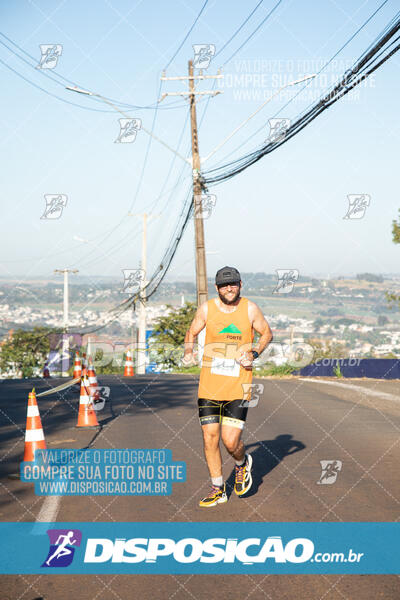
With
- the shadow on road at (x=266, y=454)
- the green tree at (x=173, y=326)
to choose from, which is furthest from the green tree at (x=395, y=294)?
the green tree at (x=173, y=326)

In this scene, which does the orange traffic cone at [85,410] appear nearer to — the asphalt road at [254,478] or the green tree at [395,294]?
the asphalt road at [254,478]

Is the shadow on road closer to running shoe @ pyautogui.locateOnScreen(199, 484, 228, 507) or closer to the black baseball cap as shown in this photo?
running shoe @ pyautogui.locateOnScreen(199, 484, 228, 507)

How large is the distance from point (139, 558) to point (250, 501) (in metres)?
1.93

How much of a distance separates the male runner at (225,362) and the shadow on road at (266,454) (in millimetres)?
620

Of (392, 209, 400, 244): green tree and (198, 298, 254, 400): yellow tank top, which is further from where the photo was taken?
(392, 209, 400, 244): green tree

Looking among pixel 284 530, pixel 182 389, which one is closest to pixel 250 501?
pixel 284 530

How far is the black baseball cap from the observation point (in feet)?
23.6

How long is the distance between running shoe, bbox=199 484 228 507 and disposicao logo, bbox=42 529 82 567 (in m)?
1.39

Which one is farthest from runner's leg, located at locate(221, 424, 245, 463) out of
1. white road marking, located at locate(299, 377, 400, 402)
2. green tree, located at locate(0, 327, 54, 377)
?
green tree, located at locate(0, 327, 54, 377)

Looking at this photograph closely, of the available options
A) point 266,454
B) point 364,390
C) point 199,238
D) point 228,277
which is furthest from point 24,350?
point 228,277

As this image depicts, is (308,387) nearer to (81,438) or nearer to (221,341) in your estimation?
(81,438)

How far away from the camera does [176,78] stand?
30641mm

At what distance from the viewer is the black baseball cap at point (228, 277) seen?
23.6ft

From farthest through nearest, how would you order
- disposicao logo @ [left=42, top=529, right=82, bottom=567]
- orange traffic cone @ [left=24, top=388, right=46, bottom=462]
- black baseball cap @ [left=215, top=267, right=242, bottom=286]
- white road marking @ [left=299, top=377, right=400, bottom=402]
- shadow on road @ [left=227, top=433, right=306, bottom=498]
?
white road marking @ [left=299, top=377, right=400, bottom=402] → orange traffic cone @ [left=24, top=388, right=46, bottom=462] → shadow on road @ [left=227, top=433, right=306, bottom=498] → black baseball cap @ [left=215, top=267, right=242, bottom=286] → disposicao logo @ [left=42, top=529, right=82, bottom=567]
